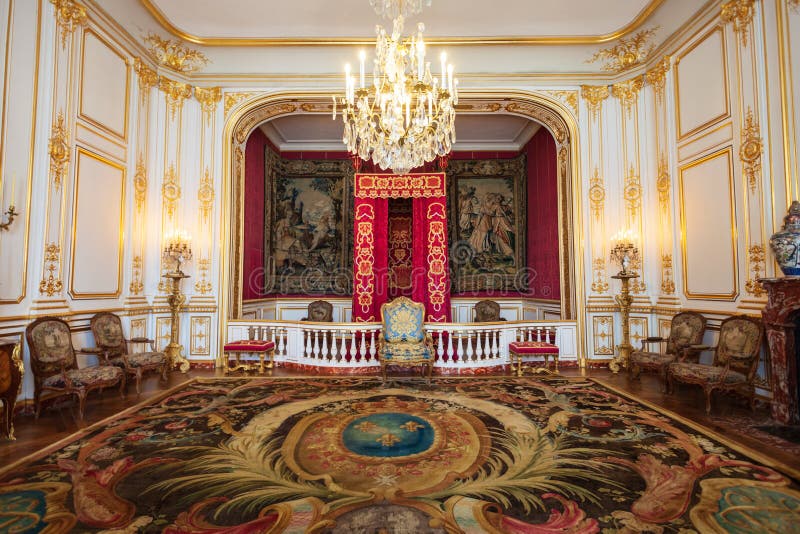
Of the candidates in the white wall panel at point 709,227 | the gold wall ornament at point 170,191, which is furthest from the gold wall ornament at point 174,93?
the white wall panel at point 709,227

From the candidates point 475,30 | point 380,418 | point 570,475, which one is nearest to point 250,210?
point 475,30

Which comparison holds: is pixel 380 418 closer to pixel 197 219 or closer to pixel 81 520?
pixel 81 520

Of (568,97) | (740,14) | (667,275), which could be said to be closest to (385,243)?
(568,97)

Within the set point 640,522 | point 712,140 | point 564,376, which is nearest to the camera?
point 640,522

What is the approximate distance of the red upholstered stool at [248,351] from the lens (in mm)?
5910

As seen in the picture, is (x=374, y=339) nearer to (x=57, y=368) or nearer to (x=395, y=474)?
(x=395, y=474)

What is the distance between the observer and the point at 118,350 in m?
4.97

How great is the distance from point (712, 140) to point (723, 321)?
2.24m

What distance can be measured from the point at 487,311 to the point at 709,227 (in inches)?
165

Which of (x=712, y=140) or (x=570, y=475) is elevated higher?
(x=712, y=140)

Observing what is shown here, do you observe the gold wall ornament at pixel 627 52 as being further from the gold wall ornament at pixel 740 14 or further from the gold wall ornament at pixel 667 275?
the gold wall ornament at pixel 667 275

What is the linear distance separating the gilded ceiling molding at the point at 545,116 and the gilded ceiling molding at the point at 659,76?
1.31m

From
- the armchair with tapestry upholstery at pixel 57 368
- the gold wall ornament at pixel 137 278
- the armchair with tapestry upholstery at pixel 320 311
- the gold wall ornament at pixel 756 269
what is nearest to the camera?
the armchair with tapestry upholstery at pixel 57 368

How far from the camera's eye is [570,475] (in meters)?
2.68
